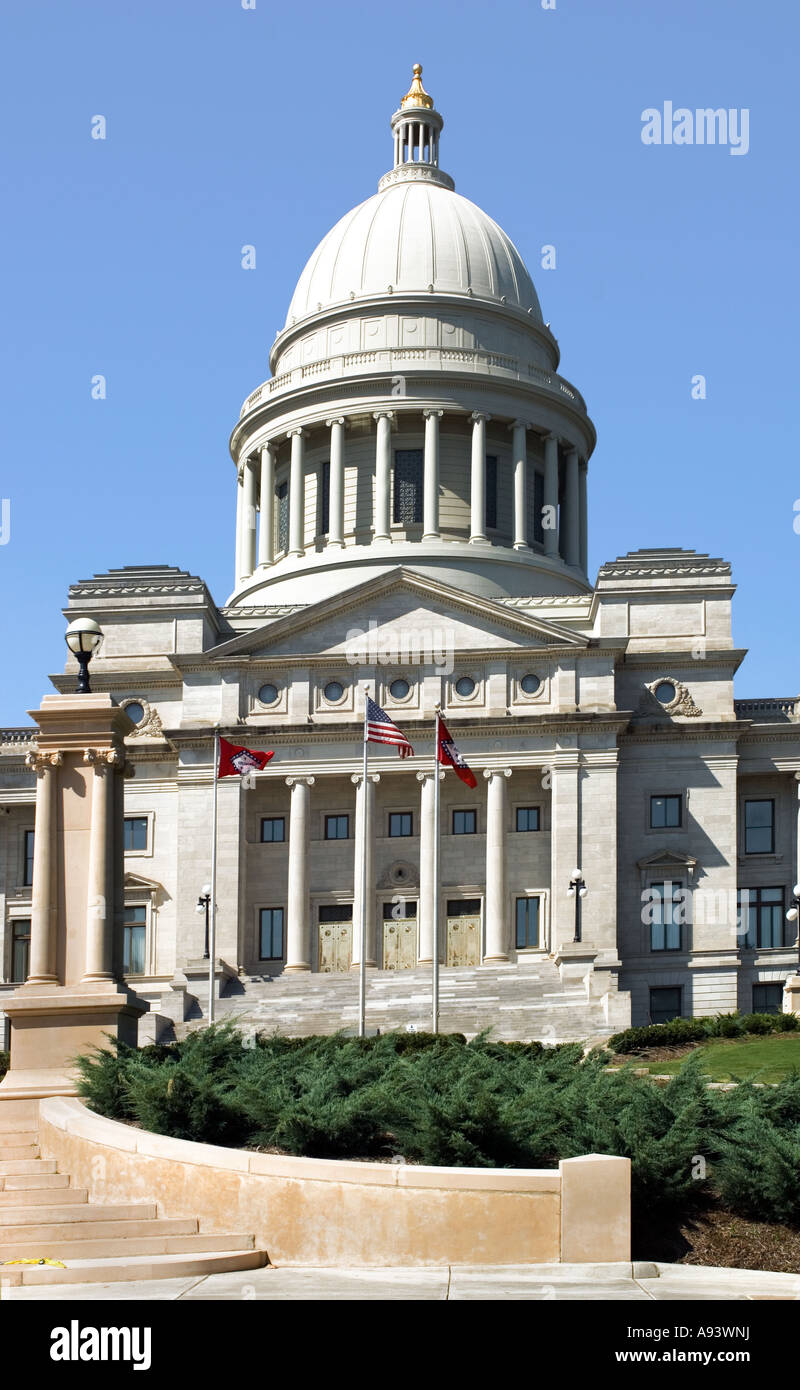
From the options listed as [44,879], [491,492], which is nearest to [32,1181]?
[44,879]

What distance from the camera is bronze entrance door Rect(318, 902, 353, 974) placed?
63062 mm

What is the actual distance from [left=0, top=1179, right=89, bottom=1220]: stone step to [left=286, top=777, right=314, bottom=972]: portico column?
40.6 m

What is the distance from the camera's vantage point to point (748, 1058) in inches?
1528

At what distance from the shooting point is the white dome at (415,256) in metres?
83.8

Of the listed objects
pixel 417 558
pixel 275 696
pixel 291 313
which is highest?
pixel 291 313

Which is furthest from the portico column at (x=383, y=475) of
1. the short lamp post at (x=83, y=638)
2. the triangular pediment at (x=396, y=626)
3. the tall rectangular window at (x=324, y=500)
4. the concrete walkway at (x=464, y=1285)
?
the concrete walkway at (x=464, y=1285)

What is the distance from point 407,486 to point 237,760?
2899 cm

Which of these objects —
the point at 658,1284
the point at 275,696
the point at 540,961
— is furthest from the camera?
the point at 275,696

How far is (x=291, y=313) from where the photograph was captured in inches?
3455

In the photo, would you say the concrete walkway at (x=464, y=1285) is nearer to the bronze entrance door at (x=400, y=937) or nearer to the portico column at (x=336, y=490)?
the bronze entrance door at (x=400, y=937)
